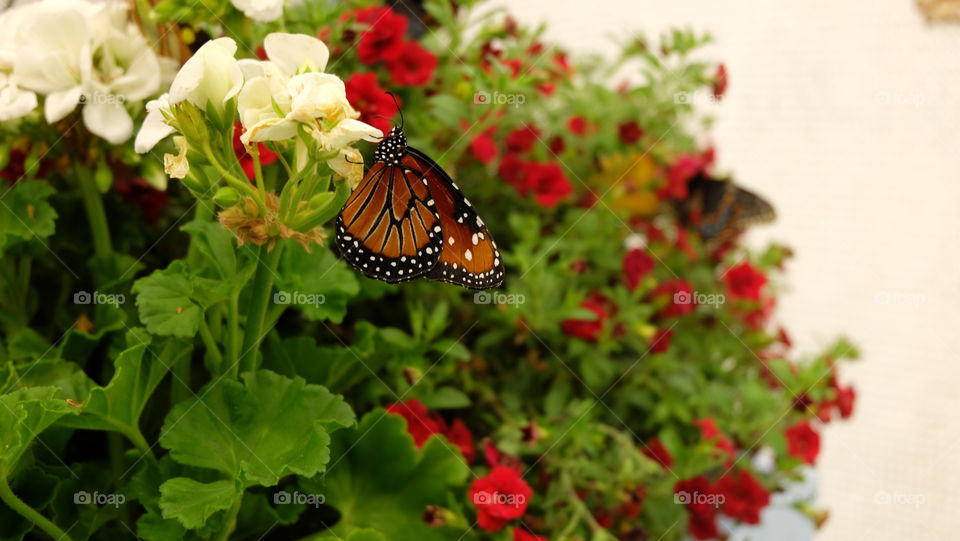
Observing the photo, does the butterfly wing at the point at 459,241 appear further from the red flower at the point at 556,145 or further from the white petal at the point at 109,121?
the red flower at the point at 556,145

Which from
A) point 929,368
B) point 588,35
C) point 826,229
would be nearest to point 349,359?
point 588,35

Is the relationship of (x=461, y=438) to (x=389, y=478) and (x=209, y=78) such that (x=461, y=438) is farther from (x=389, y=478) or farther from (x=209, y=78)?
(x=209, y=78)

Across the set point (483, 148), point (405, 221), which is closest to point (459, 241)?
point (405, 221)

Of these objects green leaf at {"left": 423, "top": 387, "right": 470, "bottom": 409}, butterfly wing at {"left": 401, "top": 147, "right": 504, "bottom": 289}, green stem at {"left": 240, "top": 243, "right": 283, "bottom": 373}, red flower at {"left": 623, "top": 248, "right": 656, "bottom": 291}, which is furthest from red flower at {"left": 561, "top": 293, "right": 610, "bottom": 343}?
green stem at {"left": 240, "top": 243, "right": 283, "bottom": 373}

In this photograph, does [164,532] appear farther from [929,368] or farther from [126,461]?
[929,368]

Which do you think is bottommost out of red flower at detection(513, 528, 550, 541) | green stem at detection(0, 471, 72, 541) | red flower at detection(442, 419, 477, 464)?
green stem at detection(0, 471, 72, 541)

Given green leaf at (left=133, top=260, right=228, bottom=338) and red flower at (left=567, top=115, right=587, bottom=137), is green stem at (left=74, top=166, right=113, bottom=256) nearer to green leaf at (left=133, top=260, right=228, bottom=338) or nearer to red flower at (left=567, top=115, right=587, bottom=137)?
green leaf at (left=133, top=260, right=228, bottom=338)

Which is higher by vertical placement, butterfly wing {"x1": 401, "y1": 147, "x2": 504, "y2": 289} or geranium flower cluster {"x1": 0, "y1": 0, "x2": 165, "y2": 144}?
butterfly wing {"x1": 401, "y1": 147, "x2": 504, "y2": 289}
